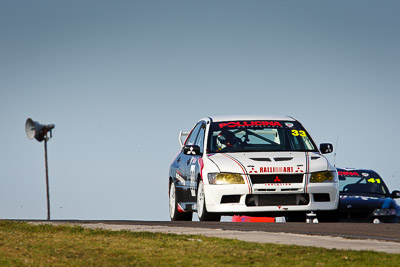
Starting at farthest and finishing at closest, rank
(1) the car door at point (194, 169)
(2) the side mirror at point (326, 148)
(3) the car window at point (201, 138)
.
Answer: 1. (3) the car window at point (201, 138)
2. (2) the side mirror at point (326, 148)
3. (1) the car door at point (194, 169)

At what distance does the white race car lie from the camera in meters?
15.5

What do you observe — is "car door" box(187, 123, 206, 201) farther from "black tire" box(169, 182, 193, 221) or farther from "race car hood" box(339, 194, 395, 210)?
"race car hood" box(339, 194, 395, 210)

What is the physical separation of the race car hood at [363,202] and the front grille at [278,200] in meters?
3.07

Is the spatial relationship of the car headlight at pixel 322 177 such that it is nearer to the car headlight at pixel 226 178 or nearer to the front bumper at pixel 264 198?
the front bumper at pixel 264 198

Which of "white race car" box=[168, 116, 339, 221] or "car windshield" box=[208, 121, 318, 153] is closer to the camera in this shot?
"white race car" box=[168, 116, 339, 221]

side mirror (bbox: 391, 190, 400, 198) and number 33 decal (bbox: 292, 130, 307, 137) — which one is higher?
number 33 decal (bbox: 292, 130, 307, 137)

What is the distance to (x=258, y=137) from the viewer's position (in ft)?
54.9

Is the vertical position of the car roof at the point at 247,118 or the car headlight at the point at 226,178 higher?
the car roof at the point at 247,118

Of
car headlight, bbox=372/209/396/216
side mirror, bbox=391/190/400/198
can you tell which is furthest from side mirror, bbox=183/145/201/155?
side mirror, bbox=391/190/400/198

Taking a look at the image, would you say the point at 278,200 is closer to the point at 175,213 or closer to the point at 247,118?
the point at 247,118

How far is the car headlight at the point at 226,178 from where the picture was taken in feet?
50.9

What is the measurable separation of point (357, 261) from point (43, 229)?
5.18 meters

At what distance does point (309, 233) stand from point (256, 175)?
10.2 ft

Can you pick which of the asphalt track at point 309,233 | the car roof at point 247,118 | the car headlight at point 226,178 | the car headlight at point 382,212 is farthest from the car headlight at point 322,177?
the car headlight at point 382,212
